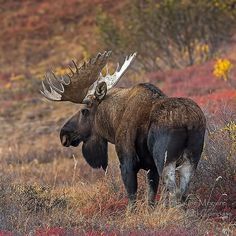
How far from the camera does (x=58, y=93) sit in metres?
8.05

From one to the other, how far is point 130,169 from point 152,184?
43cm

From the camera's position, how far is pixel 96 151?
8.12m

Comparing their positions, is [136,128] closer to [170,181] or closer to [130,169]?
[130,169]

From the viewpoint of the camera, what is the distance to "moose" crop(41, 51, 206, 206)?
22.2ft

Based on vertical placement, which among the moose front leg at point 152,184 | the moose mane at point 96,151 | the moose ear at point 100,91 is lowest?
the moose front leg at point 152,184

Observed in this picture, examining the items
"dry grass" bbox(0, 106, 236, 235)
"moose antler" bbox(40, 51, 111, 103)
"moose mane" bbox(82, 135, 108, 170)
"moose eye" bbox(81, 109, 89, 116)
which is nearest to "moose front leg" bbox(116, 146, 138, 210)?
"dry grass" bbox(0, 106, 236, 235)

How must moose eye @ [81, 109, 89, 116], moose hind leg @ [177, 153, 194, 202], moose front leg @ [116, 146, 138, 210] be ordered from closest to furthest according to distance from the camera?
moose hind leg @ [177, 153, 194, 202] < moose front leg @ [116, 146, 138, 210] < moose eye @ [81, 109, 89, 116]

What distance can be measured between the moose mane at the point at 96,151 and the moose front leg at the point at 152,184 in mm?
740

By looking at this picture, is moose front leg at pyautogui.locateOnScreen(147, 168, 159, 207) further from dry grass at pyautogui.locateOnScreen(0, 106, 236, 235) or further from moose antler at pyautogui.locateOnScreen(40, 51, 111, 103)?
moose antler at pyautogui.locateOnScreen(40, 51, 111, 103)

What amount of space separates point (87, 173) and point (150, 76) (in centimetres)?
1072

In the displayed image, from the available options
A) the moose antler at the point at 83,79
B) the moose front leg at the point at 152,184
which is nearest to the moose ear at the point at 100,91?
the moose antler at the point at 83,79

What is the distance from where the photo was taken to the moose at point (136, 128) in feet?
22.2

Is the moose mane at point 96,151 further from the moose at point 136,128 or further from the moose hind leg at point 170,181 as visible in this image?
the moose hind leg at point 170,181

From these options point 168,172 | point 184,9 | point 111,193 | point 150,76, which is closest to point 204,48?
point 184,9
